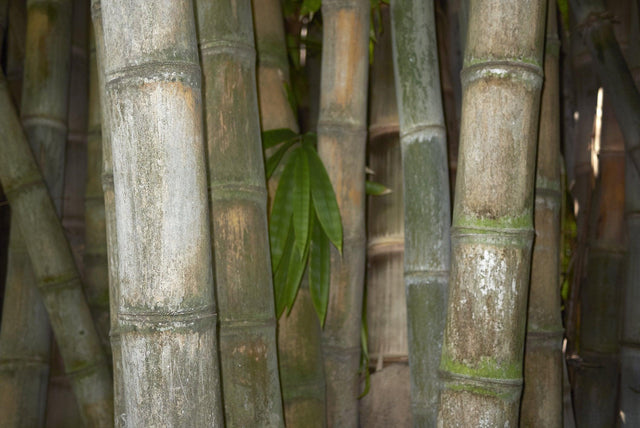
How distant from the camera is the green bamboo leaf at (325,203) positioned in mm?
1465

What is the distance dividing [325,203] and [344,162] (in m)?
0.11

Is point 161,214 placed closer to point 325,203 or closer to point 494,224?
point 494,224

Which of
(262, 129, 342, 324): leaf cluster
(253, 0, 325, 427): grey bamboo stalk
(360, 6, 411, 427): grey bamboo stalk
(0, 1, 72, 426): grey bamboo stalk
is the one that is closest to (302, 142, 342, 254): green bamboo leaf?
(262, 129, 342, 324): leaf cluster

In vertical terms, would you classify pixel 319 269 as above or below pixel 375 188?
below

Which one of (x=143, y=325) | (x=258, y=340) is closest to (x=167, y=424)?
(x=143, y=325)

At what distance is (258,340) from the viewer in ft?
4.09

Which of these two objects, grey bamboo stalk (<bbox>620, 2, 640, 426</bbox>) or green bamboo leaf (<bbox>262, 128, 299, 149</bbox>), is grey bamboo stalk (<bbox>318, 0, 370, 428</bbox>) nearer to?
green bamboo leaf (<bbox>262, 128, 299, 149</bbox>)

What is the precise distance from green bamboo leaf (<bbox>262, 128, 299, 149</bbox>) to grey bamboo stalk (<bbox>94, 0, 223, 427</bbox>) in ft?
2.05

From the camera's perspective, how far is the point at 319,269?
1519mm

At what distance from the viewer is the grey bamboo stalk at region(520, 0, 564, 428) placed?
1314 millimetres

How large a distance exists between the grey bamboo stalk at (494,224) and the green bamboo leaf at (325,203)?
0.40m

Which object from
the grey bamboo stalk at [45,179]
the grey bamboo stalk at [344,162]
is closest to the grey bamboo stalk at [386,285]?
the grey bamboo stalk at [344,162]

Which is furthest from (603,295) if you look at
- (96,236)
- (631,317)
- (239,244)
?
(96,236)

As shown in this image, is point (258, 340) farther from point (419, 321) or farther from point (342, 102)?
point (342, 102)
